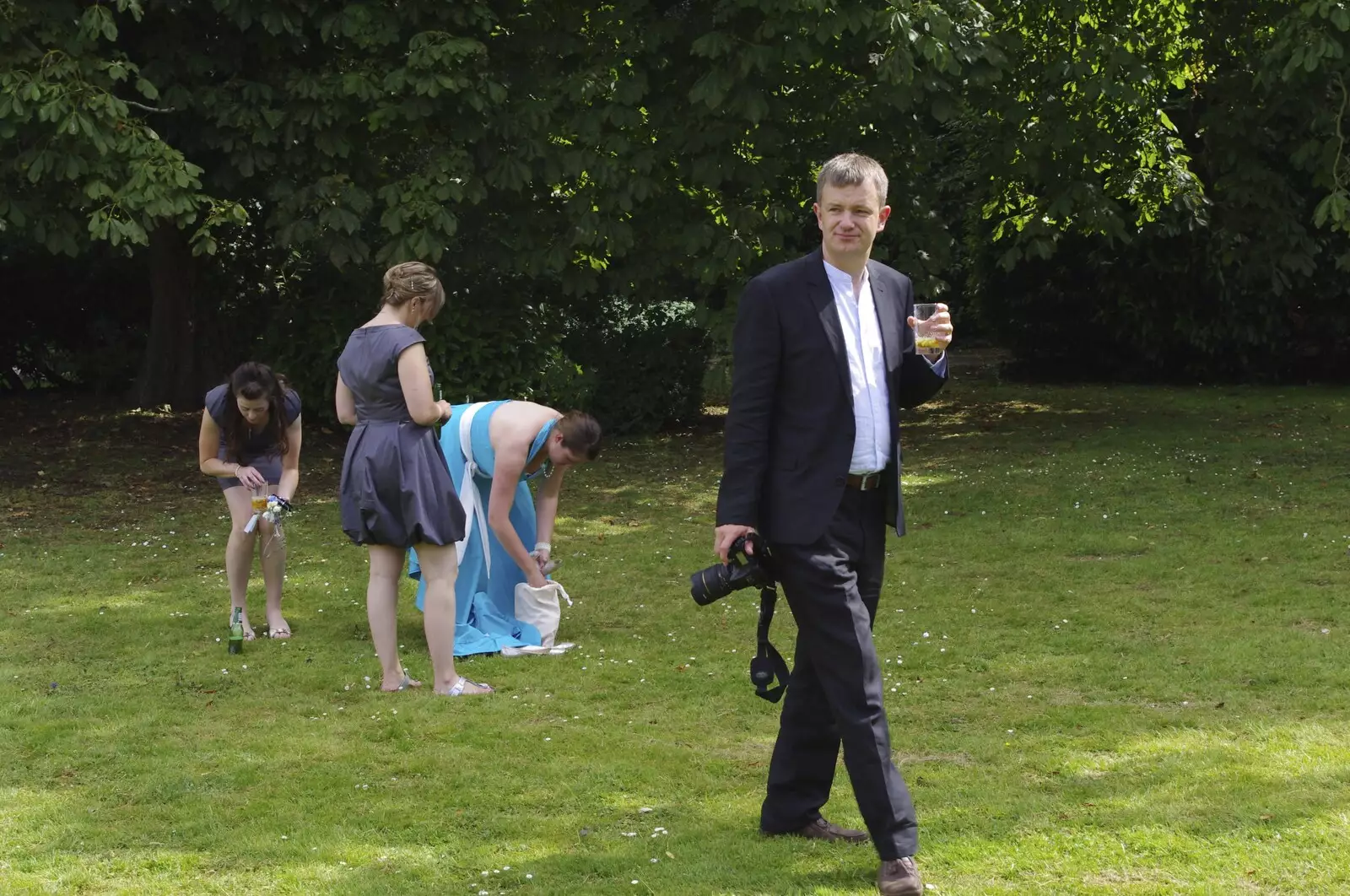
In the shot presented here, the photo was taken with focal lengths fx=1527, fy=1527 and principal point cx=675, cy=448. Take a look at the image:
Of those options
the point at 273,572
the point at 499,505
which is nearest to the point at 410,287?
the point at 499,505

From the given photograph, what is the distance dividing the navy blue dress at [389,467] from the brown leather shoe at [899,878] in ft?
9.74

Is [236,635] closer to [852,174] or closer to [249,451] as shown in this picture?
[249,451]

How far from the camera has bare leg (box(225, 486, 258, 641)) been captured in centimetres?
800

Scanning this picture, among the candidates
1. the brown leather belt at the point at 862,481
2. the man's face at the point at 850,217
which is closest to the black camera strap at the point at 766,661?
the brown leather belt at the point at 862,481

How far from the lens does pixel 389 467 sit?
6.69 m

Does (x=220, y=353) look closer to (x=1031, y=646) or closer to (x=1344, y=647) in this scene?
(x=1031, y=646)

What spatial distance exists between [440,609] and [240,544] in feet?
5.80

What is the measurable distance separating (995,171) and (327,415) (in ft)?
24.4

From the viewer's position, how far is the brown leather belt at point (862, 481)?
451cm

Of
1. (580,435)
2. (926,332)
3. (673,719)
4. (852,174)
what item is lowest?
(673,719)

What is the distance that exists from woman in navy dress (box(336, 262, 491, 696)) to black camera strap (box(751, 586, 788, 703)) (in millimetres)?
2356

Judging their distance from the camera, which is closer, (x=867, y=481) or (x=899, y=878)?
(x=899, y=878)

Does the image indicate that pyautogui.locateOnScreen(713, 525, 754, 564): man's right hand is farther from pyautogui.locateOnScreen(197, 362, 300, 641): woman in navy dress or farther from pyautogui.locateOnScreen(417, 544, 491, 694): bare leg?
pyautogui.locateOnScreen(197, 362, 300, 641): woman in navy dress

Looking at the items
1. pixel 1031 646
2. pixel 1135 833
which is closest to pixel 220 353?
pixel 1031 646
